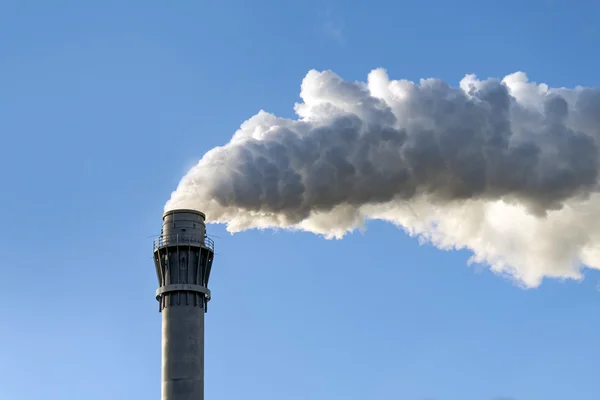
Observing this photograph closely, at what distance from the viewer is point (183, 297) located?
68250 mm

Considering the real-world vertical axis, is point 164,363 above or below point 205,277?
below

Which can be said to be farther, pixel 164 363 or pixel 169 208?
pixel 169 208

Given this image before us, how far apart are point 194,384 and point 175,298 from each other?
21.5ft

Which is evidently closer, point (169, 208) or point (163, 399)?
point (163, 399)

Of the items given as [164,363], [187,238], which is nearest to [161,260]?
[187,238]

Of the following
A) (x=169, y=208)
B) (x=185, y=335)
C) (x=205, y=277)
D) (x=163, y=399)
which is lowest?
(x=163, y=399)

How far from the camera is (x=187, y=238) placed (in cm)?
6906

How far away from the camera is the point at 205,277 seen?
7006 cm

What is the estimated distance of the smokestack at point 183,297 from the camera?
6651 cm

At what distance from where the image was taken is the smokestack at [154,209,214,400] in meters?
66.5

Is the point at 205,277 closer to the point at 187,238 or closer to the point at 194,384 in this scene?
the point at 187,238

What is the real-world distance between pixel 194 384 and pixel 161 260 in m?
9.81

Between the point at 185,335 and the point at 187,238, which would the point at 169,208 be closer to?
the point at 187,238

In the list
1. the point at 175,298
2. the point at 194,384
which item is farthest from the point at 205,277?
the point at 194,384
